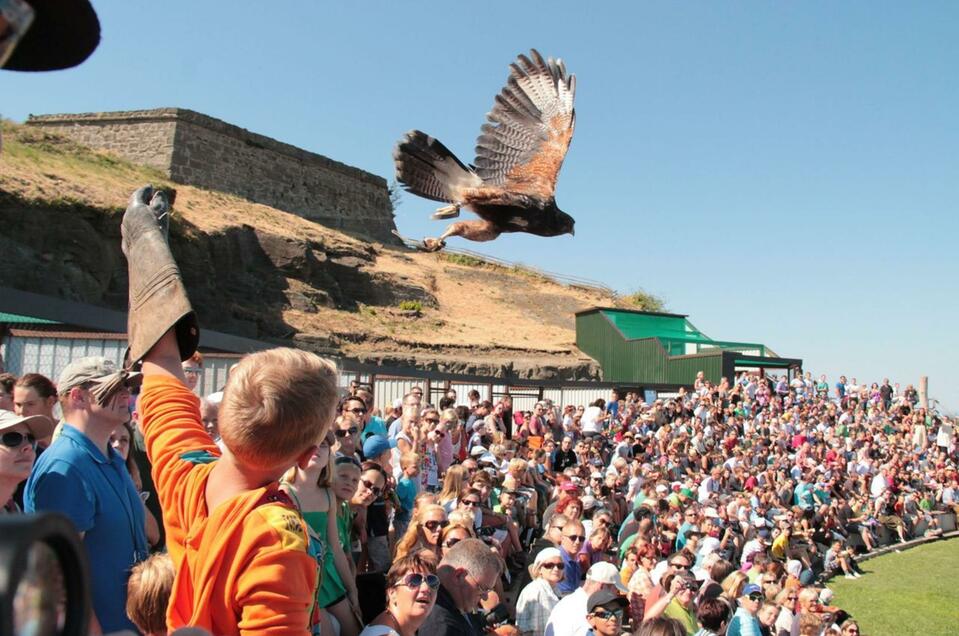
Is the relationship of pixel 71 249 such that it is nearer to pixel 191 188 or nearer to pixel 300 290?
pixel 300 290

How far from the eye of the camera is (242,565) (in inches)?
58.1

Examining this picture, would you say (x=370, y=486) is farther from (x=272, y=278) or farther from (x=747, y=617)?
(x=272, y=278)

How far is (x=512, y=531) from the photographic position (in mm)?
7422

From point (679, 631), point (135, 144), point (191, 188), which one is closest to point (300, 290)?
point (191, 188)

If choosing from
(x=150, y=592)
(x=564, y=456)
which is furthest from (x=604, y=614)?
(x=564, y=456)

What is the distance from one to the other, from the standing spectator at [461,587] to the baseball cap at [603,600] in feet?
2.43

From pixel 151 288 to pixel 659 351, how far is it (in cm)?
2974

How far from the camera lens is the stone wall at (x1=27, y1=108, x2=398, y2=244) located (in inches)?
1491

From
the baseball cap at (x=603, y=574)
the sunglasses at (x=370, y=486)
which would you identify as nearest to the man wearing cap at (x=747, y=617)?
the baseball cap at (x=603, y=574)

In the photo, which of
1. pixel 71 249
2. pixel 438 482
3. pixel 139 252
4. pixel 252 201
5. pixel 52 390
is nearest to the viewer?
pixel 139 252

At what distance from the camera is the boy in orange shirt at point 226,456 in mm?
1477

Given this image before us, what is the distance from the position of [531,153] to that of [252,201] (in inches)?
1367

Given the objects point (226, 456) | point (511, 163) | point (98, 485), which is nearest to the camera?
point (226, 456)

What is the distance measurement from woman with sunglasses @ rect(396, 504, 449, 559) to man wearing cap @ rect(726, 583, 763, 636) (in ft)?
7.77
